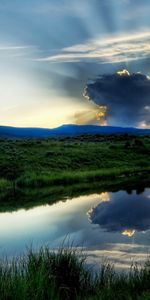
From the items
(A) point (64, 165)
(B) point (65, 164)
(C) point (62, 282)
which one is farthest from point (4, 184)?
(C) point (62, 282)

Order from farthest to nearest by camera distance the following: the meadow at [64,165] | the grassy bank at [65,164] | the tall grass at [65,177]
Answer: the grassy bank at [65,164]
the meadow at [64,165]
the tall grass at [65,177]

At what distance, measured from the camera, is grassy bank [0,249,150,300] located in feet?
34.8

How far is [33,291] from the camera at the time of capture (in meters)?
10.8

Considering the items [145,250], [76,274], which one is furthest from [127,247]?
[76,274]

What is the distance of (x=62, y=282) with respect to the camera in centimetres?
1270

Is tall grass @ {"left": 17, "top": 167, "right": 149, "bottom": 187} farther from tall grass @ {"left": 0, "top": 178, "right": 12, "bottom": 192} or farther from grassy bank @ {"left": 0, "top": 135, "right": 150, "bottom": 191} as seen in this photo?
tall grass @ {"left": 0, "top": 178, "right": 12, "bottom": 192}

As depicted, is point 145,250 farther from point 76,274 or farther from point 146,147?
point 146,147

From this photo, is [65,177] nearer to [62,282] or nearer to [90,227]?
[90,227]

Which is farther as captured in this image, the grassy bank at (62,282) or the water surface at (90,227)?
the water surface at (90,227)

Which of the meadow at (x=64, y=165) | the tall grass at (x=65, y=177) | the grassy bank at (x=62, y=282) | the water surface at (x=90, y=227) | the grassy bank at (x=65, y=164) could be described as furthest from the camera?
the grassy bank at (x=65, y=164)

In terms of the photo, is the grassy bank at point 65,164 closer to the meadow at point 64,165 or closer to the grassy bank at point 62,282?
the meadow at point 64,165

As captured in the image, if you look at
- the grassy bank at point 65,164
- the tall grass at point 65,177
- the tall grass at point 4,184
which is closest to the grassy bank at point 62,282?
the tall grass at point 4,184

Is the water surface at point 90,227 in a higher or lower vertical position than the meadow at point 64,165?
lower

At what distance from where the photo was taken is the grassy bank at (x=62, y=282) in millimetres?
10609
